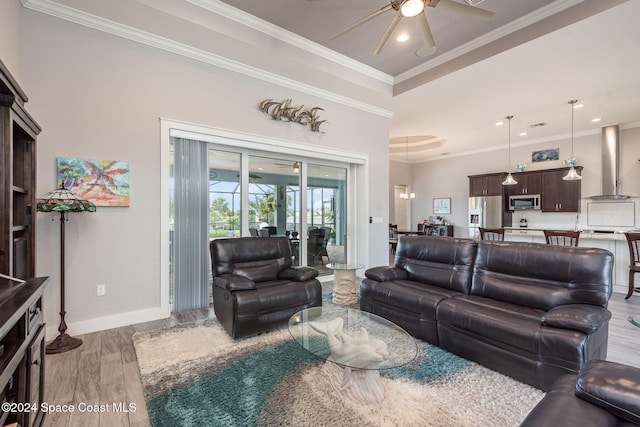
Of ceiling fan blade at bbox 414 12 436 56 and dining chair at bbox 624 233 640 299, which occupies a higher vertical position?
ceiling fan blade at bbox 414 12 436 56

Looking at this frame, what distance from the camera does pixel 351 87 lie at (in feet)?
15.1

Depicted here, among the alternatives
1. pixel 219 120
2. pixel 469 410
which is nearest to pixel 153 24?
pixel 219 120

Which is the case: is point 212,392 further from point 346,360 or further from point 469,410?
point 469,410

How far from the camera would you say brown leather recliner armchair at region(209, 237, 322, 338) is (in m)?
2.76

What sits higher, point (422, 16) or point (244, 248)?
point (422, 16)

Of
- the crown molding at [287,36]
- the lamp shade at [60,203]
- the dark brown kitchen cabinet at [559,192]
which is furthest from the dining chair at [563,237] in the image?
the lamp shade at [60,203]

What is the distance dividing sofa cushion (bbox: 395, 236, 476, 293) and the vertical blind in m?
2.54

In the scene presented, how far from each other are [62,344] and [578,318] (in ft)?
13.4

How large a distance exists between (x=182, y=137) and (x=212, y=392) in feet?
9.45

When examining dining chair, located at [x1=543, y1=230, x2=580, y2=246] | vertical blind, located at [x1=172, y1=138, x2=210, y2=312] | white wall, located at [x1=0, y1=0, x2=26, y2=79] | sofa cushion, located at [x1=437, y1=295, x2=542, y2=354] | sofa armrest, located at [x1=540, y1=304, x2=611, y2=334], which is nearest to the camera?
sofa armrest, located at [x1=540, y1=304, x2=611, y2=334]

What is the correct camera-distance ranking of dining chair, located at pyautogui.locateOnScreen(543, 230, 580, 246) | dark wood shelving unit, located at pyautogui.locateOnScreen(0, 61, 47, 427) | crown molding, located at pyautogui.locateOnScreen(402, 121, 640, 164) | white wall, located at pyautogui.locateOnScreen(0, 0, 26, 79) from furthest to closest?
crown molding, located at pyautogui.locateOnScreen(402, 121, 640, 164) → dining chair, located at pyautogui.locateOnScreen(543, 230, 580, 246) → white wall, located at pyautogui.locateOnScreen(0, 0, 26, 79) → dark wood shelving unit, located at pyautogui.locateOnScreen(0, 61, 47, 427)

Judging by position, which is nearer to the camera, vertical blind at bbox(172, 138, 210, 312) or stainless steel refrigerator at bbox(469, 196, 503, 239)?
vertical blind at bbox(172, 138, 210, 312)

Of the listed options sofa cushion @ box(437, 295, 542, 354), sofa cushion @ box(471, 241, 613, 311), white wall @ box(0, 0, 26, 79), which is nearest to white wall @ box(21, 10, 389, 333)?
white wall @ box(0, 0, 26, 79)

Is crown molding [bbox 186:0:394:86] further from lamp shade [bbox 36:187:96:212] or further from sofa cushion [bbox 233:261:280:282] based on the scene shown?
sofa cushion [bbox 233:261:280:282]
